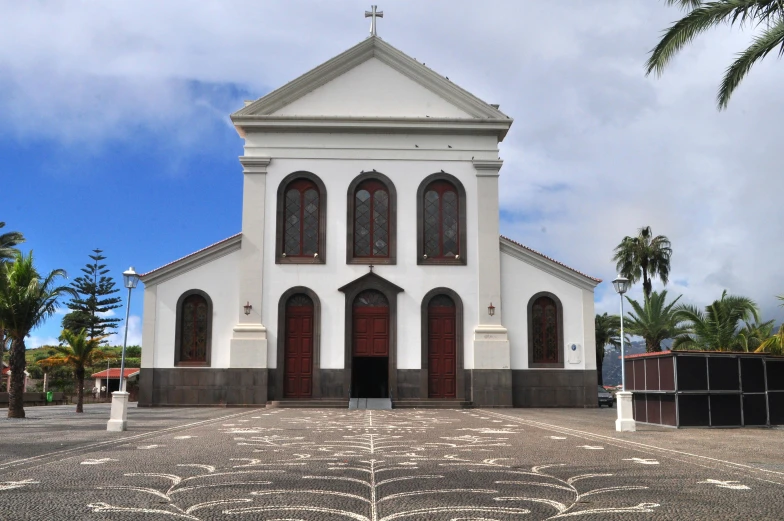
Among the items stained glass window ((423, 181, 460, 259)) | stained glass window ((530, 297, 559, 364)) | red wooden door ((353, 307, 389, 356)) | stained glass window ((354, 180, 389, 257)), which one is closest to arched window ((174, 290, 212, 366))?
red wooden door ((353, 307, 389, 356))

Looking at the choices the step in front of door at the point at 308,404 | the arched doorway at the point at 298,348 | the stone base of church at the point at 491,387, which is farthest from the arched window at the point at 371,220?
the stone base of church at the point at 491,387

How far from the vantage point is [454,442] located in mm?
13789

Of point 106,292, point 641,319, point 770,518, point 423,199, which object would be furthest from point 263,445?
point 106,292

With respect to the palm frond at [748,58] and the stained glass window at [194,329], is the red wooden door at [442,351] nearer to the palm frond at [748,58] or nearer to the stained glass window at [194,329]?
the stained glass window at [194,329]

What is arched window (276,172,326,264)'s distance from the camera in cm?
2962

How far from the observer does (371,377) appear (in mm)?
32844

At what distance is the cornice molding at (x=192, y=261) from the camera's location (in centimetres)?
2923

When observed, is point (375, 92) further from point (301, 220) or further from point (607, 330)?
point (607, 330)

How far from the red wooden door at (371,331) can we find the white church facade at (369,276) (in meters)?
0.05

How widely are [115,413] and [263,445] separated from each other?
5.52m

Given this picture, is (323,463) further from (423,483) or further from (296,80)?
(296,80)

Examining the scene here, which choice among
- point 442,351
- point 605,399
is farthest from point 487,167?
point 605,399

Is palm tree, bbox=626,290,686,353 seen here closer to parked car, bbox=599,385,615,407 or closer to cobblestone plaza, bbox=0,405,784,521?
parked car, bbox=599,385,615,407

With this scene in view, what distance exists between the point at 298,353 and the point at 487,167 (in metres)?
10.5
